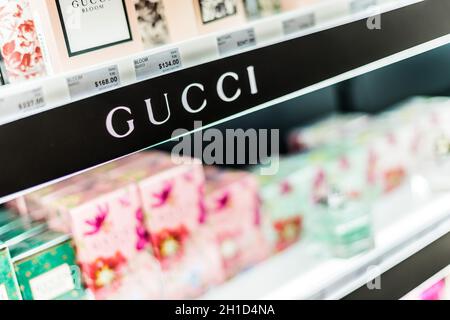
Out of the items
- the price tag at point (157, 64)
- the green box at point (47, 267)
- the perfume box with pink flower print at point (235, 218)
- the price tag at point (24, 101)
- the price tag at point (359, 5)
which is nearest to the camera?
the price tag at point (24, 101)

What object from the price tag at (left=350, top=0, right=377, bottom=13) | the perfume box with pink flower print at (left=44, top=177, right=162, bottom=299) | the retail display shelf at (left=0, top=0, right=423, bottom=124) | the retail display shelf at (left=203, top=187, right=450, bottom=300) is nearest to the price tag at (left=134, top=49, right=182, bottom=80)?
the retail display shelf at (left=0, top=0, right=423, bottom=124)

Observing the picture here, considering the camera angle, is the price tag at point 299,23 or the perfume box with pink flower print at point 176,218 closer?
the price tag at point 299,23

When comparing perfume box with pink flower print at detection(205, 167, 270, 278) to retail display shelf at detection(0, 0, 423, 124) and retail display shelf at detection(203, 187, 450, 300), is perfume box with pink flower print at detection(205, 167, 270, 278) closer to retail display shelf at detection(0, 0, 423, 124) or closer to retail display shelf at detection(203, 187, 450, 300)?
retail display shelf at detection(203, 187, 450, 300)

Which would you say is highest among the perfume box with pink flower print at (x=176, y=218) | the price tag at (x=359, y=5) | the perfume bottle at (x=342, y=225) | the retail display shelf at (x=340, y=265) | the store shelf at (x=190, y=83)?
the price tag at (x=359, y=5)

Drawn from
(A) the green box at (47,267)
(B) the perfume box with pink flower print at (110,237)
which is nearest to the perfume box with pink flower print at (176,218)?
(B) the perfume box with pink flower print at (110,237)

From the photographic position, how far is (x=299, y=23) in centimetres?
98

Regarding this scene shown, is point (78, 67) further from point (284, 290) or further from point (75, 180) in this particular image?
point (284, 290)

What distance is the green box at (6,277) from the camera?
2.95 ft

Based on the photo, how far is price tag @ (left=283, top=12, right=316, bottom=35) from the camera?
96cm

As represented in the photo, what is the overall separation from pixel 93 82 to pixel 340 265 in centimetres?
69

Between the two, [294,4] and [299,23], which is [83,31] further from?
[294,4]

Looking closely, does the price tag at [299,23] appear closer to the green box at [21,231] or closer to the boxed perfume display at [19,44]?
the boxed perfume display at [19,44]

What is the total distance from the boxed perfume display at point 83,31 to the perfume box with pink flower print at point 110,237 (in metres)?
0.26

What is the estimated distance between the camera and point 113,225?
1013 millimetres
